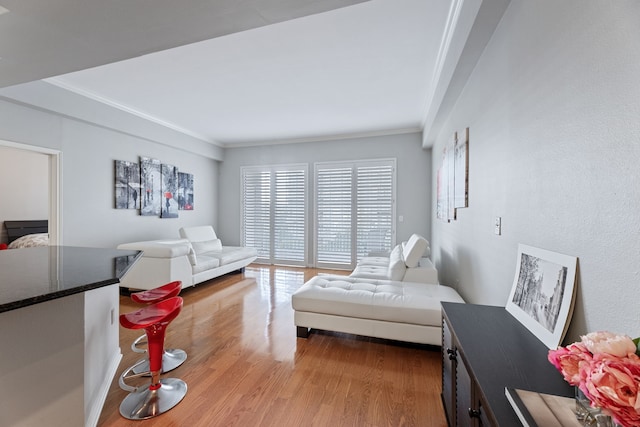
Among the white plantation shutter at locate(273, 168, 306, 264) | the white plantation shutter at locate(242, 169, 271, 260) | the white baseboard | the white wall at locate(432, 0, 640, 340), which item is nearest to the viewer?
the white wall at locate(432, 0, 640, 340)

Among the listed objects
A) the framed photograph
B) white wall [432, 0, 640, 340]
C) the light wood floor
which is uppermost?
white wall [432, 0, 640, 340]

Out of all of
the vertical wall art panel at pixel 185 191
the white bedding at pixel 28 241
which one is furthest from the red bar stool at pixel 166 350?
the white bedding at pixel 28 241

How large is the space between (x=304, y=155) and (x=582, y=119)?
197 inches

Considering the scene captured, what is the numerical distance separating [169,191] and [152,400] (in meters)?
4.13

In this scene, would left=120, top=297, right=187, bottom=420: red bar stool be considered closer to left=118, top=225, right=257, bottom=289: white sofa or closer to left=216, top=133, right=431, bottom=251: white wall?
left=118, top=225, right=257, bottom=289: white sofa

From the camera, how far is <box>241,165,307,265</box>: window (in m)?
5.76

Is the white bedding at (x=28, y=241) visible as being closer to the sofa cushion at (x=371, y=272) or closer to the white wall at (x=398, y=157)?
the white wall at (x=398, y=157)

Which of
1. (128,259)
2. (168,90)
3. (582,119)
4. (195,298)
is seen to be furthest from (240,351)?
(168,90)

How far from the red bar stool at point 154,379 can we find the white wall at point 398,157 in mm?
4287

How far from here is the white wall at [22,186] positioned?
199 inches

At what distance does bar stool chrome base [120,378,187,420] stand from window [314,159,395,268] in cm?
391

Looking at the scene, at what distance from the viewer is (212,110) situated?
13.3 ft

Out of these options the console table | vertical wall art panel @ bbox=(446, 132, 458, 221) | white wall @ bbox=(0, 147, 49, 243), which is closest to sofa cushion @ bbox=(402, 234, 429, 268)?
vertical wall art panel @ bbox=(446, 132, 458, 221)

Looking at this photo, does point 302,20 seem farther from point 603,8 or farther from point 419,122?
point 419,122
